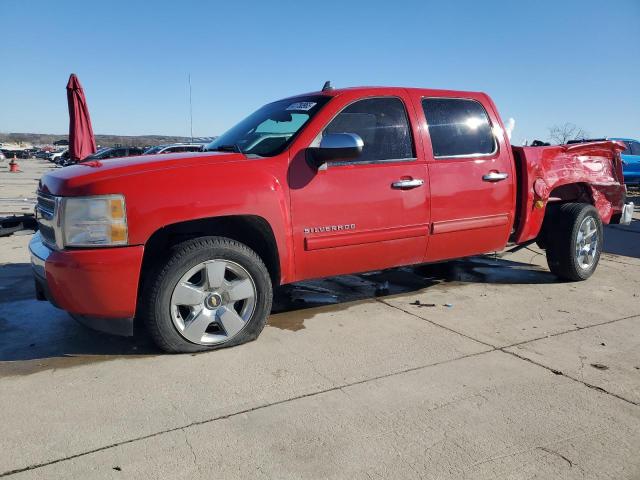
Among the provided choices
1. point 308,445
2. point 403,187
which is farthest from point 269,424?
point 403,187

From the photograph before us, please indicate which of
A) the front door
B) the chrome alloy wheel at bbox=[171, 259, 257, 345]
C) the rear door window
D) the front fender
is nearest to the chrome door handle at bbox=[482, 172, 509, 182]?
the rear door window

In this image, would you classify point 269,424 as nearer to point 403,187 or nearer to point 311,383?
point 311,383

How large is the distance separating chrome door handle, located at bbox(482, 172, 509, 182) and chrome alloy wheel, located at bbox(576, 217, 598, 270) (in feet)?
4.22

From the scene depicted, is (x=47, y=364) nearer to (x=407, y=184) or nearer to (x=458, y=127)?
(x=407, y=184)

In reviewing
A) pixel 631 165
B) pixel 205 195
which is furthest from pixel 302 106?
pixel 631 165

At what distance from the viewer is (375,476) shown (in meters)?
2.20

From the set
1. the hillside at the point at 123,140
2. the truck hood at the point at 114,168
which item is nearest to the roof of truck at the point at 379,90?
the truck hood at the point at 114,168

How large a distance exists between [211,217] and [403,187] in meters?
1.54

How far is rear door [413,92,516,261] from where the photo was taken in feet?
14.4

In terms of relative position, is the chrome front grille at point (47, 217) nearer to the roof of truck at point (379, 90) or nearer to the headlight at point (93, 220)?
the headlight at point (93, 220)

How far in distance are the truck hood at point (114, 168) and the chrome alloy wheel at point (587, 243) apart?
3.71m

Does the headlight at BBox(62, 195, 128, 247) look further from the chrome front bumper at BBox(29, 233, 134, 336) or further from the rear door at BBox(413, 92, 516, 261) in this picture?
the rear door at BBox(413, 92, 516, 261)

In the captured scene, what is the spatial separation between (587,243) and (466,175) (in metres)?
1.99

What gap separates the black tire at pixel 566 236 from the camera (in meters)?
5.32
